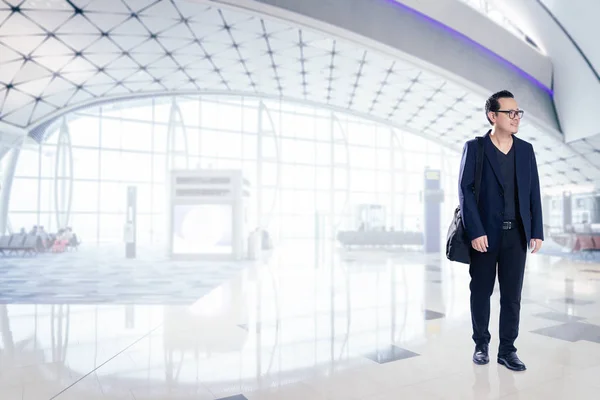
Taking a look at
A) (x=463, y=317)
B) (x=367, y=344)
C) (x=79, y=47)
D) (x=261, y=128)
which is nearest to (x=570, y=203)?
(x=261, y=128)

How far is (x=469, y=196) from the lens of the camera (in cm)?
305

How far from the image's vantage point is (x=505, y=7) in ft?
50.8

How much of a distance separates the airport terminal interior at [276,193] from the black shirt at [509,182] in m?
0.22

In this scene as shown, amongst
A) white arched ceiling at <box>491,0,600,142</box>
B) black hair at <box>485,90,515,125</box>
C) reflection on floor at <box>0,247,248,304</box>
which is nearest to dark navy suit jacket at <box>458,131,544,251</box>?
black hair at <box>485,90,515,125</box>

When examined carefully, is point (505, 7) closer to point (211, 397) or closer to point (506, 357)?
point (506, 357)

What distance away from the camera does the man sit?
9.99ft

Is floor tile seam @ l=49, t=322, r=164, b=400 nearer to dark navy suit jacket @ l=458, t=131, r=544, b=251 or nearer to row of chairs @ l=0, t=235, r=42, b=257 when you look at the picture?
dark navy suit jacket @ l=458, t=131, r=544, b=251

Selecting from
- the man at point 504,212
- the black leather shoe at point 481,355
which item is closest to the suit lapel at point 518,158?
the man at point 504,212

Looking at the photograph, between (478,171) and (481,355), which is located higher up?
(478,171)

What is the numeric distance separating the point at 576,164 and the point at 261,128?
18.6 metres

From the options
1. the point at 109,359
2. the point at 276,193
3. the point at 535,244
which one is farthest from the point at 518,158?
the point at 276,193

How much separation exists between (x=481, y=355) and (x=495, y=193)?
50.8 inches

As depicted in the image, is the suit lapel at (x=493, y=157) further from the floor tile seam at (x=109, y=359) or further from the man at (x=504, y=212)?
the floor tile seam at (x=109, y=359)

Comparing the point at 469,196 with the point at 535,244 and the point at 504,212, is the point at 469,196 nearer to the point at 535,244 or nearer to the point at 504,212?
the point at 504,212
